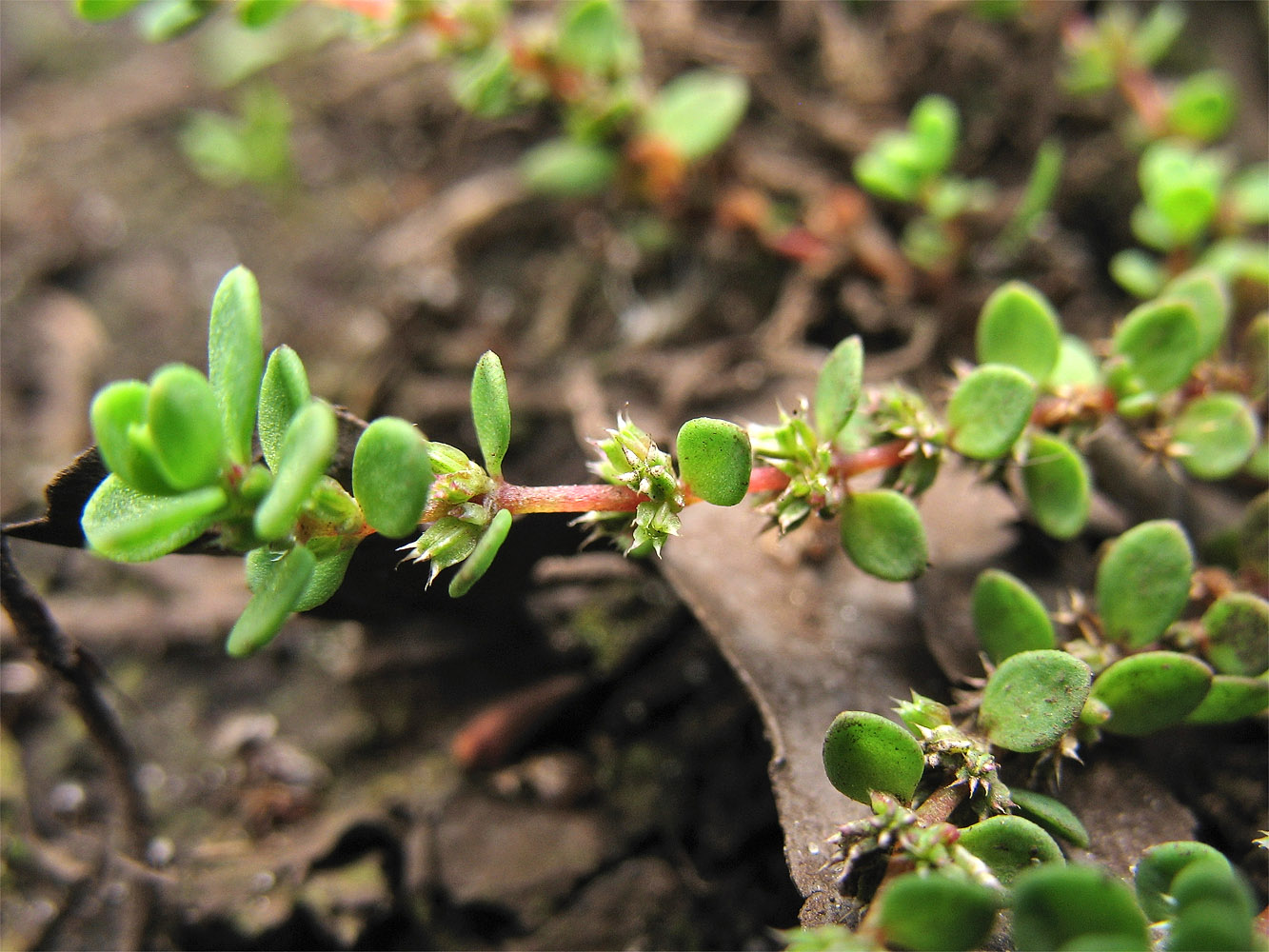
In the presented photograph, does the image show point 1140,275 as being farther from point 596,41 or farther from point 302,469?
point 302,469

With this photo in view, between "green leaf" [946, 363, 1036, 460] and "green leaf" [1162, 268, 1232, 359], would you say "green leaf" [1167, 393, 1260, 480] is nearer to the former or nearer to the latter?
"green leaf" [1162, 268, 1232, 359]

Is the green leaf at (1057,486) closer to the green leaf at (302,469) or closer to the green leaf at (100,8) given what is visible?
the green leaf at (302,469)

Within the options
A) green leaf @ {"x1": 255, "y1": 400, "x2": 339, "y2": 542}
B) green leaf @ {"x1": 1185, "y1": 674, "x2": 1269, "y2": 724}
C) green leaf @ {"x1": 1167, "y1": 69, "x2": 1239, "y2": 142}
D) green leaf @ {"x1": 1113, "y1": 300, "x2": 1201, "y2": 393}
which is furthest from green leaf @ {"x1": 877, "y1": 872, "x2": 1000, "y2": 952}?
green leaf @ {"x1": 1167, "y1": 69, "x2": 1239, "y2": 142}

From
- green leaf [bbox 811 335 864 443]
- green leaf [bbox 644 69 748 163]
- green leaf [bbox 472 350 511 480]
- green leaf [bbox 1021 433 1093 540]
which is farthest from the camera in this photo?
green leaf [bbox 644 69 748 163]

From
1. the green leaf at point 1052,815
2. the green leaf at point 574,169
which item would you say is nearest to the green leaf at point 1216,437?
the green leaf at point 1052,815

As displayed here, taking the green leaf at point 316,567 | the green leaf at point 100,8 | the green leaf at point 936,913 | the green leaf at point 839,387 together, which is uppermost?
the green leaf at point 100,8

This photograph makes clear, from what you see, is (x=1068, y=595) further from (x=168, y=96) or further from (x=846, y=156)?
(x=168, y=96)

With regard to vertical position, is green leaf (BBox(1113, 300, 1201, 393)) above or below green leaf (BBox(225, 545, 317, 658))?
below
